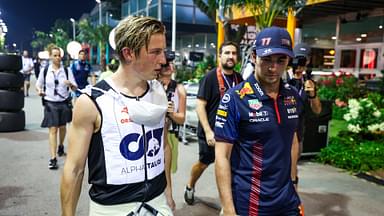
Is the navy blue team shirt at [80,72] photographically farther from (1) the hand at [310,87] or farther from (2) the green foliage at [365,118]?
(1) the hand at [310,87]

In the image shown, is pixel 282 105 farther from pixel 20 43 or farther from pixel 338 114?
pixel 20 43

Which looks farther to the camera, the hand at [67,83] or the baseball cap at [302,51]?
the hand at [67,83]

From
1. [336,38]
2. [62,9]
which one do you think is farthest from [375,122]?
[62,9]

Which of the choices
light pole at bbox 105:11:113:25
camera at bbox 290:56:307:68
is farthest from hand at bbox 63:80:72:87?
light pole at bbox 105:11:113:25

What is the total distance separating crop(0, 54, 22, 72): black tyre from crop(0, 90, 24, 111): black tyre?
1.90ft

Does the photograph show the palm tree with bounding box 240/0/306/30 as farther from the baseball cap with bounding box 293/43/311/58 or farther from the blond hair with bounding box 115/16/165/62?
the blond hair with bounding box 115/16/165/62

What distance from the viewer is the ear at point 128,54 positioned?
6.02 ft

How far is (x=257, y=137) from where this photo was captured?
7.09 ft

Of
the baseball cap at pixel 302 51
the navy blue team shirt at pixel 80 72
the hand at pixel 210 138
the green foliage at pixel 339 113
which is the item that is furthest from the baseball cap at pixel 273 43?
the green foliage at pixel 339 113

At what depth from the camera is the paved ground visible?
15.0ft

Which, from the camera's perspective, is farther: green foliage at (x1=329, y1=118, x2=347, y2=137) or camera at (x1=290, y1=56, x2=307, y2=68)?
green foliage at (x1=329, y1=118, x2=347, y2=137)

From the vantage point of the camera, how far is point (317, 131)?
286 inches

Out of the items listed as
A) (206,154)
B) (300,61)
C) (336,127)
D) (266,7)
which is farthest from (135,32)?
(266,7)

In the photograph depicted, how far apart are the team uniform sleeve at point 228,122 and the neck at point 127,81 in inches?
22.5
